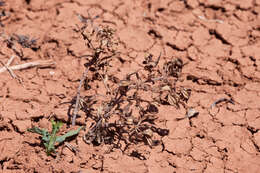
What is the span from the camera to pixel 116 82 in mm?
2658

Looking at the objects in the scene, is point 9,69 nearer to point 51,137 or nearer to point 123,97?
point 51,137

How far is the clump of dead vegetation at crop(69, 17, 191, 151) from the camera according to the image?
2342 millimetres

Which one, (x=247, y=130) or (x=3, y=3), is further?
(x=3, y=3)

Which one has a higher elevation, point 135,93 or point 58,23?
point 58,23

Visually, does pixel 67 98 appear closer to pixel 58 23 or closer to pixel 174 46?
pixel 58 23

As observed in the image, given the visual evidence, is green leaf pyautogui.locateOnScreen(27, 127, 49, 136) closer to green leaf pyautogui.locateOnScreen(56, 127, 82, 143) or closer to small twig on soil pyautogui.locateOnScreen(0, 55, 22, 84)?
green leaf pyautogui.locateOnScreen(56, 127, 82, 143)

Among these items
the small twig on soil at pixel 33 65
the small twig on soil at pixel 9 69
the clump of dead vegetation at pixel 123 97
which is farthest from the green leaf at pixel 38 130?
the small twig on soil at pixel 33 65

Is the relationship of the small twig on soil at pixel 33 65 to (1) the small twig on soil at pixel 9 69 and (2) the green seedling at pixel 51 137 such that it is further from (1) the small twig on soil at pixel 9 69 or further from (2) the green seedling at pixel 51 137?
(2) the green seedling at pixel 51 137

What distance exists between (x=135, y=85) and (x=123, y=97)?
158 millimetres

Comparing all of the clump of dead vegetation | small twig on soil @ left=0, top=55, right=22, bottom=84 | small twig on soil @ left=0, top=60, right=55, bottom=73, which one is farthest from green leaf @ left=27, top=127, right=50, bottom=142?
small twig on soil @ left=0, top=60, right=55, bottom=73

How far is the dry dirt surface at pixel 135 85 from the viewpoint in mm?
2260

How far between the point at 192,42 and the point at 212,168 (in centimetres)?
133

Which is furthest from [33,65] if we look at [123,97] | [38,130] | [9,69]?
[123,97]

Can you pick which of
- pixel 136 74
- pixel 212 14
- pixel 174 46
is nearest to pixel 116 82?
pixel 136 74
